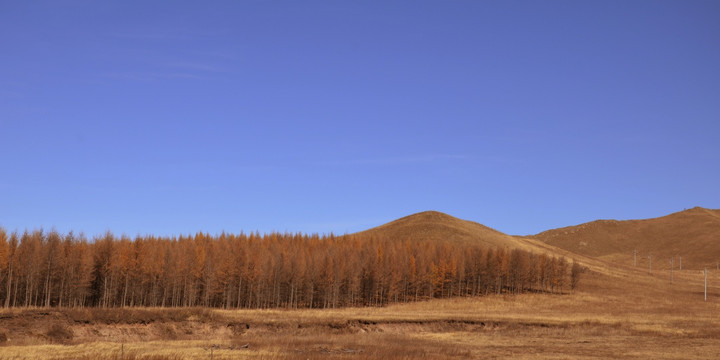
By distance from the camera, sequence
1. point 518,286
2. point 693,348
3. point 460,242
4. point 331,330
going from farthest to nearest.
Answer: point 460,242, point 518,286, point 331,330, point 693,348

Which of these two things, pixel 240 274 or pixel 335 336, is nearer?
pixel 335 336

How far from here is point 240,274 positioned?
101562mm

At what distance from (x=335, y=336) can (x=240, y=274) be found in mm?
51073

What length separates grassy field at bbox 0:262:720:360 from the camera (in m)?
39.0

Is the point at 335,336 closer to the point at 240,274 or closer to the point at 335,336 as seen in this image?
the point at 335,336

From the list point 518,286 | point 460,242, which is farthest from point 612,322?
point 460,242

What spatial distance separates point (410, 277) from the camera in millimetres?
120625

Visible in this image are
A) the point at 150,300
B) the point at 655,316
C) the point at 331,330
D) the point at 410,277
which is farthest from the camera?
the point at 410,277

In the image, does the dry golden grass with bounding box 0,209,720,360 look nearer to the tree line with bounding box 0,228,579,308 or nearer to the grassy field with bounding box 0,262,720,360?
the grassy field with bounding box 0,262,720,360

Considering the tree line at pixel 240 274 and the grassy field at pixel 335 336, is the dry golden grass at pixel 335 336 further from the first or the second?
the tree line at pixel 240 274

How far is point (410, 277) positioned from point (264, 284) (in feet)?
103

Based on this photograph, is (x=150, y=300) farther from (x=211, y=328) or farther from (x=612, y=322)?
(x=612, y=322)

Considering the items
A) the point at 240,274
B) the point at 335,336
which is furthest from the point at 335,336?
the point at 240,274

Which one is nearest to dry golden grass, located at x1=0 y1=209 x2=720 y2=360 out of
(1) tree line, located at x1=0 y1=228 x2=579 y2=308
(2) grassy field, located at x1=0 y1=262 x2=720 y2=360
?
(2) grassy field, located at x1=0 y1=262 x2=720 y2=360
